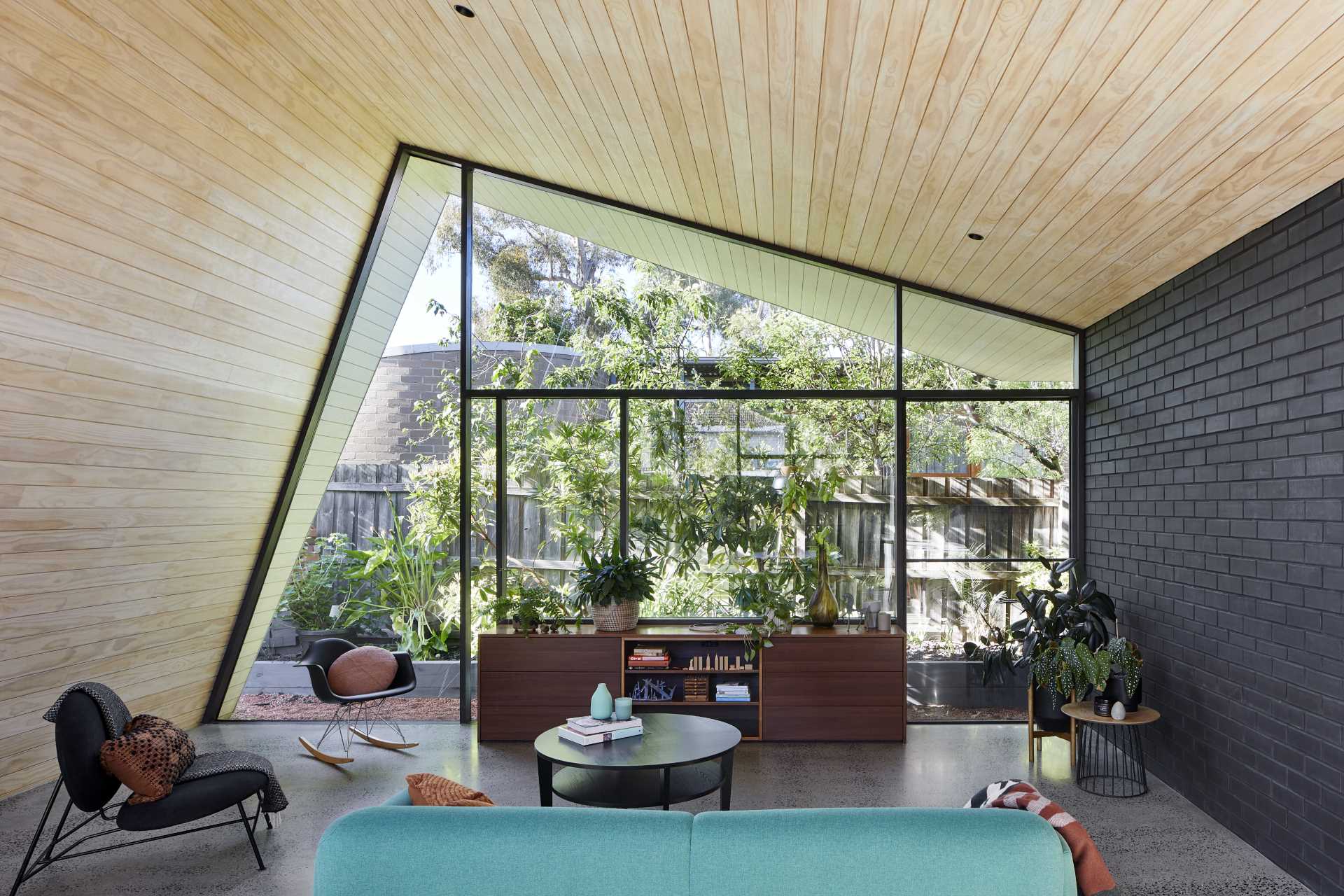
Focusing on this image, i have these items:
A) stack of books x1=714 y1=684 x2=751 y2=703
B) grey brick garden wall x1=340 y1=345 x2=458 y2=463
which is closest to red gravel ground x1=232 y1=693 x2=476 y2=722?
grey brick garden wall x1=340 y1=345 x2=458 y2=463

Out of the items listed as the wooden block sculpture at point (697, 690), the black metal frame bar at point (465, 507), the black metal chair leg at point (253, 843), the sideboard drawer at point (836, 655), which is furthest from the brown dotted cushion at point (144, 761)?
the sideboard drawer at point (836, 655)

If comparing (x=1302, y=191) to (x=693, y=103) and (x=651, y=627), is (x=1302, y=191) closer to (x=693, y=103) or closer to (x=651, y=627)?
(x=693, y=103)

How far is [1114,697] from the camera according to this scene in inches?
201

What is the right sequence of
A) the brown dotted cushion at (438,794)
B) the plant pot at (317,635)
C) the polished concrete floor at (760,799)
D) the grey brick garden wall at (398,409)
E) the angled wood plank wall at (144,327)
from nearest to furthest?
the brown dotted cushion at (438,794) → the angled wood plank wall at (144,327) → the polished concrete floor at (760,799) → the grey brick garden wall at (398,409) → the plant pot at (317,635)

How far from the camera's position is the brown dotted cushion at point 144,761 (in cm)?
382

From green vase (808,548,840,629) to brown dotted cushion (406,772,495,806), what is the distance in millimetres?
3788

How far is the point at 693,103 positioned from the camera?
4316 millimetres

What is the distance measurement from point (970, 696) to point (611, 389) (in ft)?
11.1

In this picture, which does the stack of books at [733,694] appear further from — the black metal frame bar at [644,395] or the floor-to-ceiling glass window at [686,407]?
the black metal frame bar at [644,395]

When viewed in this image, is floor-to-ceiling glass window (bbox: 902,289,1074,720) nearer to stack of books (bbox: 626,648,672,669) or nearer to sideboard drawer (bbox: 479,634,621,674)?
stack of books (bbox: 626,648,672,669)

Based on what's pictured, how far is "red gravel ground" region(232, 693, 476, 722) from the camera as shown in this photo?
21.9ft

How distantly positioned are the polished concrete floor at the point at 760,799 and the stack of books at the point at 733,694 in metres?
0.33

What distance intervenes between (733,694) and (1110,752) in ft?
7.76

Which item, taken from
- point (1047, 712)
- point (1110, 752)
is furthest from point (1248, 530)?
point (1110, 752)
